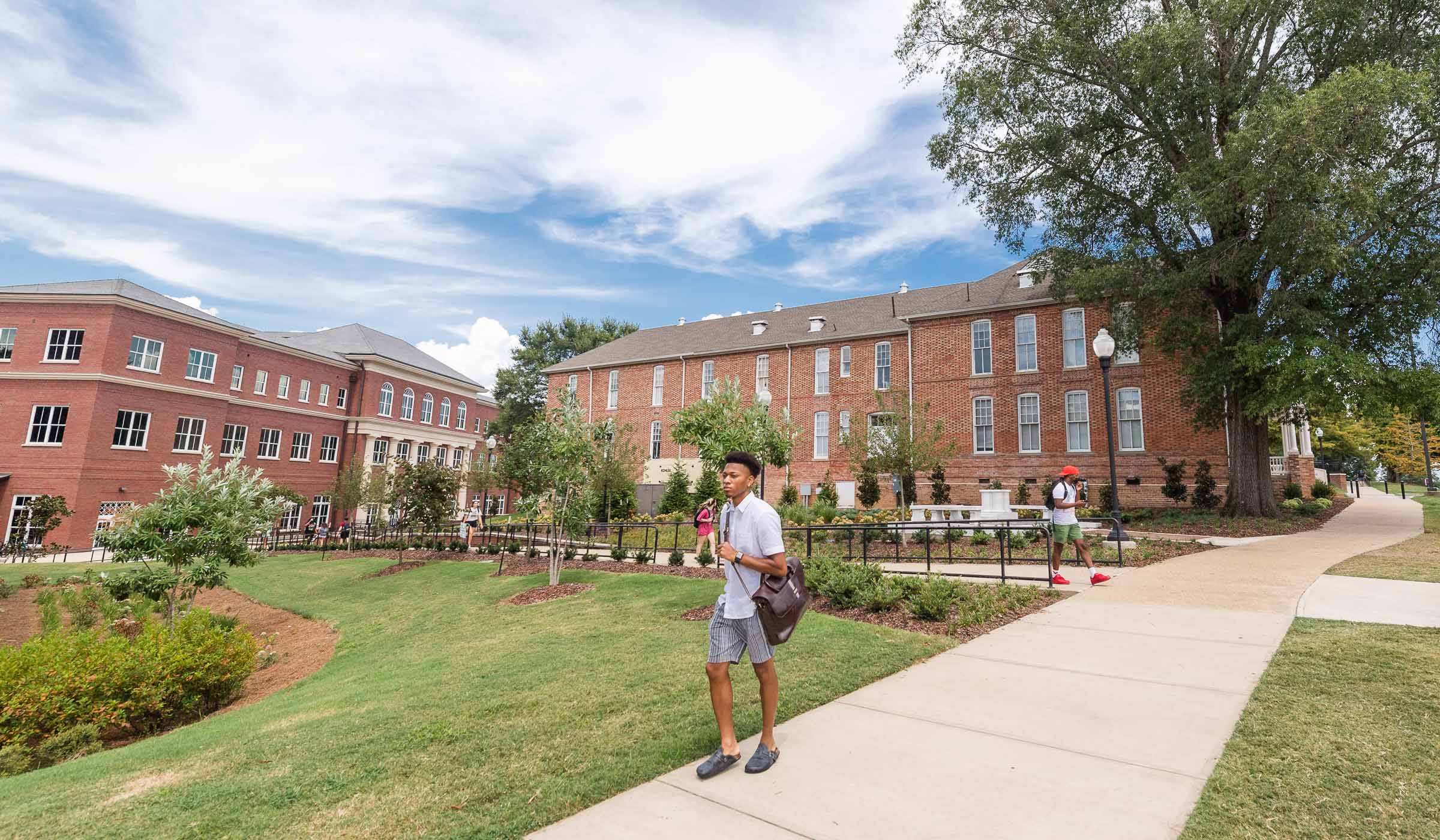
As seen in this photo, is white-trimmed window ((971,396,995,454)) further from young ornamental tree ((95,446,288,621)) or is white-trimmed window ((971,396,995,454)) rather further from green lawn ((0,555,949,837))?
young ornamental tree ((95,446,288,621))

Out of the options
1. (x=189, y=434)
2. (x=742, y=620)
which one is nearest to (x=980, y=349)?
(x=742, y=620)

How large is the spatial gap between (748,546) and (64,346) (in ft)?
134

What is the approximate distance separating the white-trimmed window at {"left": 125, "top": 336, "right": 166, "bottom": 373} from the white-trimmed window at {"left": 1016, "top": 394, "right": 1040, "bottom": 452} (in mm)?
41376

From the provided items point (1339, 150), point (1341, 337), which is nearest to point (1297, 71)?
point (1339, 150)

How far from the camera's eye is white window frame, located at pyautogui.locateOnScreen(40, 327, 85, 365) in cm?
3006

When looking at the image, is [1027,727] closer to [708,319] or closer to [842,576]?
[842,576]

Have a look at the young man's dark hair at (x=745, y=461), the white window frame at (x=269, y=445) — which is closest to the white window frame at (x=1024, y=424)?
the young man's dark hair at (x=745, y=461)

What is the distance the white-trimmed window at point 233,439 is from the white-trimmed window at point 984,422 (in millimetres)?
38534

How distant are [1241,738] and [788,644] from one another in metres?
3.59

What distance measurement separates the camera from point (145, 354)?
31.9 meters

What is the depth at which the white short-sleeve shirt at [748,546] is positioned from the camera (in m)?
3.86

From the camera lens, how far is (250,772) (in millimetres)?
4398

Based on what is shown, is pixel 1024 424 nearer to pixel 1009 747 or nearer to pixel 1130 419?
pixel 1130 419

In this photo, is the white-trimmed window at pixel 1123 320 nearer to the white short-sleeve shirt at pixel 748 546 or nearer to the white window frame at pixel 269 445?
the white short-sleeve shirt at pixel 748 546
